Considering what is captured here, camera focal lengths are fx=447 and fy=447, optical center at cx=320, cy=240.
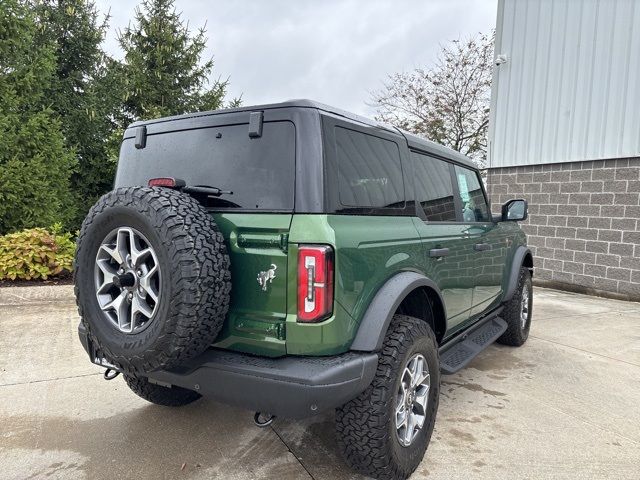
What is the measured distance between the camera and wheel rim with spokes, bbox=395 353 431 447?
2.29m

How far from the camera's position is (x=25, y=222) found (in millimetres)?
8047

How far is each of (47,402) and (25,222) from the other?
6.14 metres

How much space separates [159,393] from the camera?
2.95 m

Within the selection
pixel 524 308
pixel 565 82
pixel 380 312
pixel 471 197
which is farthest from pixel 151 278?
pixel 565 82

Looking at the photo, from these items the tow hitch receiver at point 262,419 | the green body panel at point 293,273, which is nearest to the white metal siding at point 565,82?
the green body panel at point 293,273

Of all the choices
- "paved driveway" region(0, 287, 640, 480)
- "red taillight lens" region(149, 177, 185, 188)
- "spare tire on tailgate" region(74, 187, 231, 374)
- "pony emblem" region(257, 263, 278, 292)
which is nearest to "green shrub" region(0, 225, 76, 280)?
"paved driveway" region(0, 287, 640, 480)

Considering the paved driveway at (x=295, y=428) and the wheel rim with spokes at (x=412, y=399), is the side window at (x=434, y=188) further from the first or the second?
the paved driveway at (x=295, y=428)

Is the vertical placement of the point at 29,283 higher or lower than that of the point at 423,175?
lower

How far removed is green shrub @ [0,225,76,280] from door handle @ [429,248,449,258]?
244 inches

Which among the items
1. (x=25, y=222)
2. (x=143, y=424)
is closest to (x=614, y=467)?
(x=143, y=424)

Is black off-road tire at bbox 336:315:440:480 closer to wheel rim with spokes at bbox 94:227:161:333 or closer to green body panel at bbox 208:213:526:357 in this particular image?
green body panel at bbox 208:213:526:357

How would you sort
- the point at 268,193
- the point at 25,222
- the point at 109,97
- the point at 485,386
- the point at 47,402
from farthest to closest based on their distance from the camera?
the point at 109,97 → the point at 25,222 → the point at 485,386 → the point at 47,402 → the point at 268,193

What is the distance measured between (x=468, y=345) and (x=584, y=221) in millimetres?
5523

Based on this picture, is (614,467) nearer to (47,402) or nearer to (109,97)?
(47,402)
